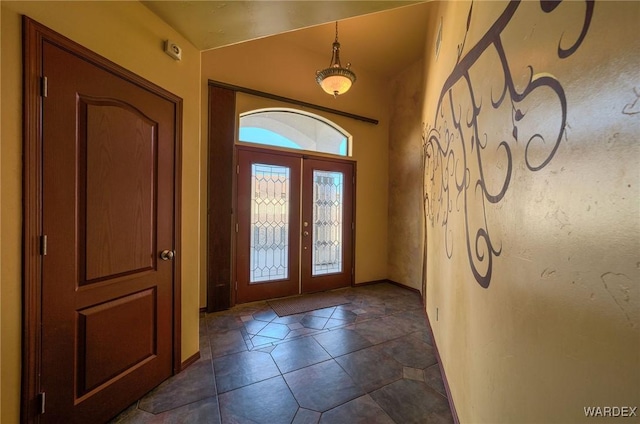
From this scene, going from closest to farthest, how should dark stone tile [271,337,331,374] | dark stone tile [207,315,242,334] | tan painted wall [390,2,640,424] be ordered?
1. tan painted wall [390,2,640,424]
2. dark stone tile [271,337,331,374]
3. dark stone tile [207,315,242,334]

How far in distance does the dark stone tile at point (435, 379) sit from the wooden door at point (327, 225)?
6.98ft

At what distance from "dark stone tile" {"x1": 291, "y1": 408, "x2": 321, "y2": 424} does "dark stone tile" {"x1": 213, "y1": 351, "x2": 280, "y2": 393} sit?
1.45ft

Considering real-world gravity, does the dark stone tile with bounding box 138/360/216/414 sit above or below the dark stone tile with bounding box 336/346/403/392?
above

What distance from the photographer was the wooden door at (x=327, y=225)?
153 inches

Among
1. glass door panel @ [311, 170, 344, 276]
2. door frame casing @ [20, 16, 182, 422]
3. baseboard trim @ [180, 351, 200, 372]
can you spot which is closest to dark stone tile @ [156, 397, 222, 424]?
baseboard trim @ [180, 351, 200, 372]

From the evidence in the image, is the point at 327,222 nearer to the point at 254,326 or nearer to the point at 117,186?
the point at 254,326

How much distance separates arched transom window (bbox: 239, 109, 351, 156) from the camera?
3512 mm

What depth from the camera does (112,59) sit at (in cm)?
152

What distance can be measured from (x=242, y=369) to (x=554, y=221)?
224 centimetres

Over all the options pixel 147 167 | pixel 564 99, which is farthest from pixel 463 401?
pixel 147 167

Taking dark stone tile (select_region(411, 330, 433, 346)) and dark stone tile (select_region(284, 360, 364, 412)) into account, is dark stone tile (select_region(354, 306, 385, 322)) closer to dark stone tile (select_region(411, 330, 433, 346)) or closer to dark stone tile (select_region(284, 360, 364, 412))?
dark stone tile (select_region(411, 330, 433, 346))

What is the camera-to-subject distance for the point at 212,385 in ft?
6.10

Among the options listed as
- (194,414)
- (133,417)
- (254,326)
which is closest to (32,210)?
(133,417)

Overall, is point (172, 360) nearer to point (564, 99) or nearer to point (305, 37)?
point (564, 99)
